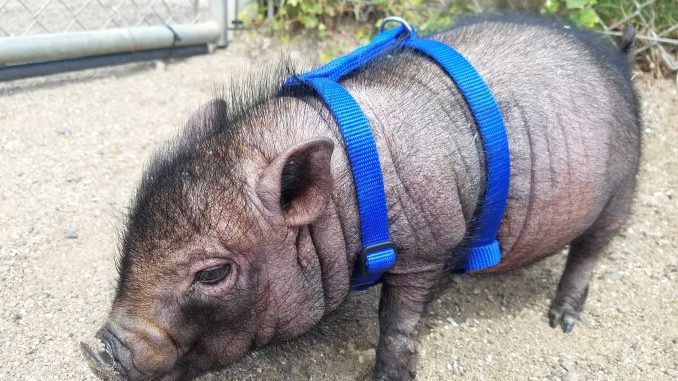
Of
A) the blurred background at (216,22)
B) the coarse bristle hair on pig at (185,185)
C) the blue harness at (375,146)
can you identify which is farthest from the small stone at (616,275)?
the coarse bristle hair on pig at (185,185)

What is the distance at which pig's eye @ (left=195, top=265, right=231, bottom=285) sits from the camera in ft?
8.14

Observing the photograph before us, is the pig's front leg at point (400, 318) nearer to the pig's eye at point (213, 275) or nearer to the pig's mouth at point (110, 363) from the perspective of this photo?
the pig's eye at point (213, 275)

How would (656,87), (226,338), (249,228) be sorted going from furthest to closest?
(656,87), (226,338), (249,228)

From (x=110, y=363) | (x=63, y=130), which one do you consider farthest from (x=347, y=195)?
(x=63, y=130)

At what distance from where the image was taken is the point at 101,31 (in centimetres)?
555

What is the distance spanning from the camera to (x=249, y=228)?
2.47m

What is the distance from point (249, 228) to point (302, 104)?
618 mm

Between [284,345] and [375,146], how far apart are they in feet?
4.23

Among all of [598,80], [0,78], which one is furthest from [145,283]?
[0,78]

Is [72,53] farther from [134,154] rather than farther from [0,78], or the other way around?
[134,154]

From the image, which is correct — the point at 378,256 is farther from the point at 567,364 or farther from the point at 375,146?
the point at 567,364

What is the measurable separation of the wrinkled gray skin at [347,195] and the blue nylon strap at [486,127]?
59 millimetres

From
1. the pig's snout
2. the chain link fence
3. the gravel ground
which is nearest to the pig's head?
the pig's snout

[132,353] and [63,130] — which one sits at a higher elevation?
[132,353]
